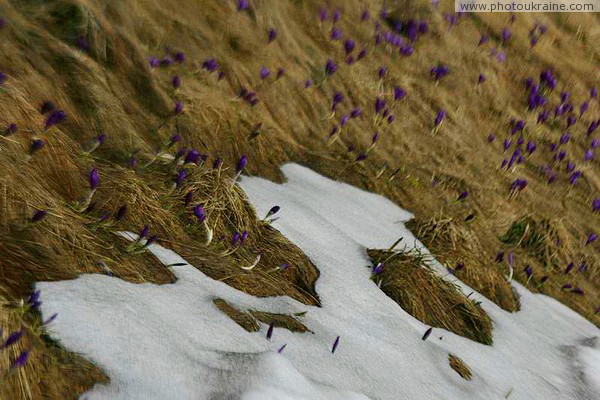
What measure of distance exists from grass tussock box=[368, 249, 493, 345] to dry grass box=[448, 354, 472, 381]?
0.51 meters

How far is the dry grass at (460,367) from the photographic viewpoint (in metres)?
3.77

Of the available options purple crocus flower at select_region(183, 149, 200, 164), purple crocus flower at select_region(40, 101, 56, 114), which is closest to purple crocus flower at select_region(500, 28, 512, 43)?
purple crocus flower at select_region(183, 149, 200, 164)

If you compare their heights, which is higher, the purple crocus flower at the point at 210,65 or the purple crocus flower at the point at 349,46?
the purple crocus flower at the point at 349,46

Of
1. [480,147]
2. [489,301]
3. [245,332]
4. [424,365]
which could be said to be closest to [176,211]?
[245,332]

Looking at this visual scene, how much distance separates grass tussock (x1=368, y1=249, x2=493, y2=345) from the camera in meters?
4.46

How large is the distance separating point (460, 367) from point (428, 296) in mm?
832

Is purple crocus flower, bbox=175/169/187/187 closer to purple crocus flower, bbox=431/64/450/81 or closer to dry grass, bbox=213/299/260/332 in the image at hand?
dry grass, bbox=213/299/260/332

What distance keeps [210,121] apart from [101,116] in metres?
1.01

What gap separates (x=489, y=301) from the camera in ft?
17.3

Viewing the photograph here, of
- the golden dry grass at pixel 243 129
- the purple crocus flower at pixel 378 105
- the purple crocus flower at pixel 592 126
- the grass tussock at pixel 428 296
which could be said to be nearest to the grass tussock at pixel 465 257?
the golden dry grass at pixel 243 129

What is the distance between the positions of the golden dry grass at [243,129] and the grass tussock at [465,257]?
0.02 metres

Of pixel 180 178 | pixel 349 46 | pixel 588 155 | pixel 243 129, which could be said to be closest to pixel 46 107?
pixel 180 178

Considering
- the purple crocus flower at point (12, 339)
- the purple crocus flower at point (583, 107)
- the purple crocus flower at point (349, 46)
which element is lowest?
the purple crocus flower at point (12, 339)

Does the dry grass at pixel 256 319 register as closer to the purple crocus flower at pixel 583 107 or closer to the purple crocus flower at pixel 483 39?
the purple crocus flower at pixel 483 39
